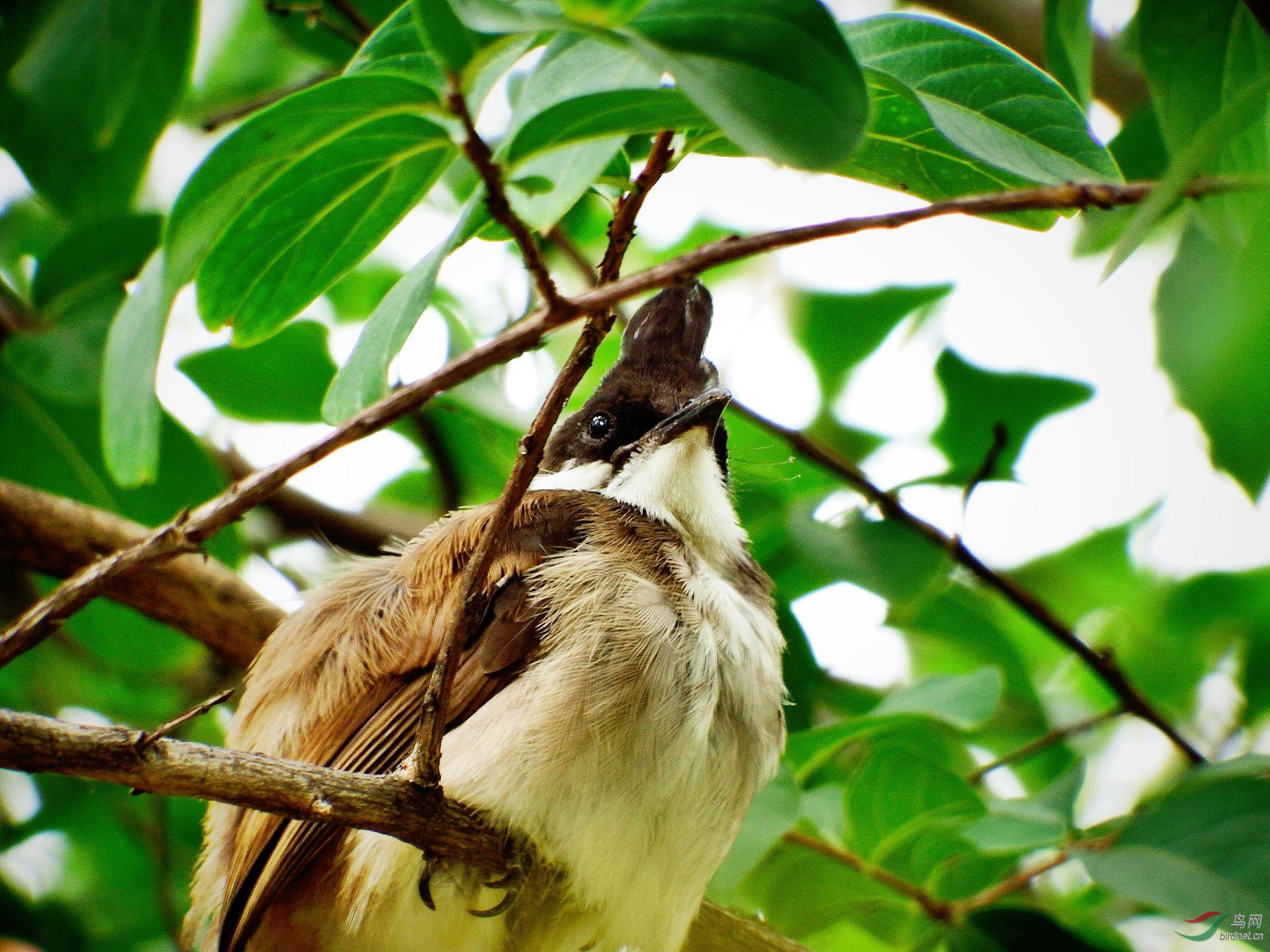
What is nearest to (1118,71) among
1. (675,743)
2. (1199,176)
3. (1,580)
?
(1199,176)

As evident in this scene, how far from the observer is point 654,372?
311cm

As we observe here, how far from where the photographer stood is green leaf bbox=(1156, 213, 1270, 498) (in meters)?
2.32

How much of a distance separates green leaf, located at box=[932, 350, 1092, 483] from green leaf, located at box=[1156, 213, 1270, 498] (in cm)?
60

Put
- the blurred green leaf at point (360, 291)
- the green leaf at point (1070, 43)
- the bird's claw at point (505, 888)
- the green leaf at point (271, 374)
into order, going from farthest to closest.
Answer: the blurred green leaf at point (360, 291) < the green leaf at point (271, 374) < the bird's claw at point (505, 888) < the green leaf at point (1070, 43)

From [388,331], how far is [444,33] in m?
0.47

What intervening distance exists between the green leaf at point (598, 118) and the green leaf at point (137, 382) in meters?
0.50

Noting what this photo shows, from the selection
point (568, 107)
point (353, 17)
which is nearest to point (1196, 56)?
point (568, 107)

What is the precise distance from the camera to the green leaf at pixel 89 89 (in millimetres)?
2314

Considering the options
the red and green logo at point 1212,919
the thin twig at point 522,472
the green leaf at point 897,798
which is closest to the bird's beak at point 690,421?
the green leaf at point 897,798

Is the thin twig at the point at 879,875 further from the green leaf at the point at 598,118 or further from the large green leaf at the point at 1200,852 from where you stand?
the green leaf at the point at 598,118

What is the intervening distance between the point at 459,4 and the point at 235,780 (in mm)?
1010

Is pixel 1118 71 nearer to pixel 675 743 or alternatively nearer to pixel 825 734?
pixel 825 734

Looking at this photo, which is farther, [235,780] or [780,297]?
[780,297]

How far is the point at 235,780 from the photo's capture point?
150 cm
